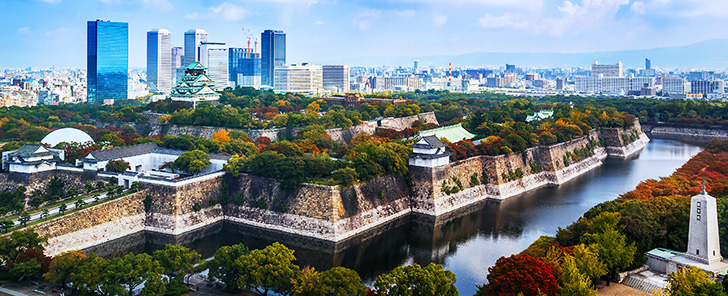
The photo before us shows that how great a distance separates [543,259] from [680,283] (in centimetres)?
310

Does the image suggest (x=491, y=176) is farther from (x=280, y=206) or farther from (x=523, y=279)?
(x=523, y=279)

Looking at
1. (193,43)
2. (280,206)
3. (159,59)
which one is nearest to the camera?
(280,206)

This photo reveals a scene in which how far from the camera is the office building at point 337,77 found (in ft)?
328

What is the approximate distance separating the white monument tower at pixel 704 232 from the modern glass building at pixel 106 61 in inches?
3083

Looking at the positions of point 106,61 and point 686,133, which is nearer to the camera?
point 686,133

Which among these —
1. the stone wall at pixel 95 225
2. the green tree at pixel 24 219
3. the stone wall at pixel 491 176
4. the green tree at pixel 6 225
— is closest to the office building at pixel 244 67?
the stone wall at pixel 491 176

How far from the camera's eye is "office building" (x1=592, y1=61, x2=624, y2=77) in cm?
12609

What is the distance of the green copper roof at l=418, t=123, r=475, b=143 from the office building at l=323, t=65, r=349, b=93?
63.5 meters

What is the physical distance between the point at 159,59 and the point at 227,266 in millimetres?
104606

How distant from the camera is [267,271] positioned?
52.0ft

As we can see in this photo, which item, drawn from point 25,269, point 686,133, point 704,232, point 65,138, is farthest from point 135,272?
point 686,133

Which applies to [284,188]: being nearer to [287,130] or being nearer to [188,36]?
[287,130]

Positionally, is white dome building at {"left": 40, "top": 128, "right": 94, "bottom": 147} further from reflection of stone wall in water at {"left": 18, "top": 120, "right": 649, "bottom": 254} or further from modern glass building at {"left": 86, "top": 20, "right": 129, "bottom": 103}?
modern glass building at {"left": 86, "top": 20, "right": 129, "bottom": 103}

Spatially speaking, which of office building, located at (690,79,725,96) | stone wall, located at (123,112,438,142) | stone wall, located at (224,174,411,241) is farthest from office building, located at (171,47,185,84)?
stone wall, located at (224,174,411,241)
